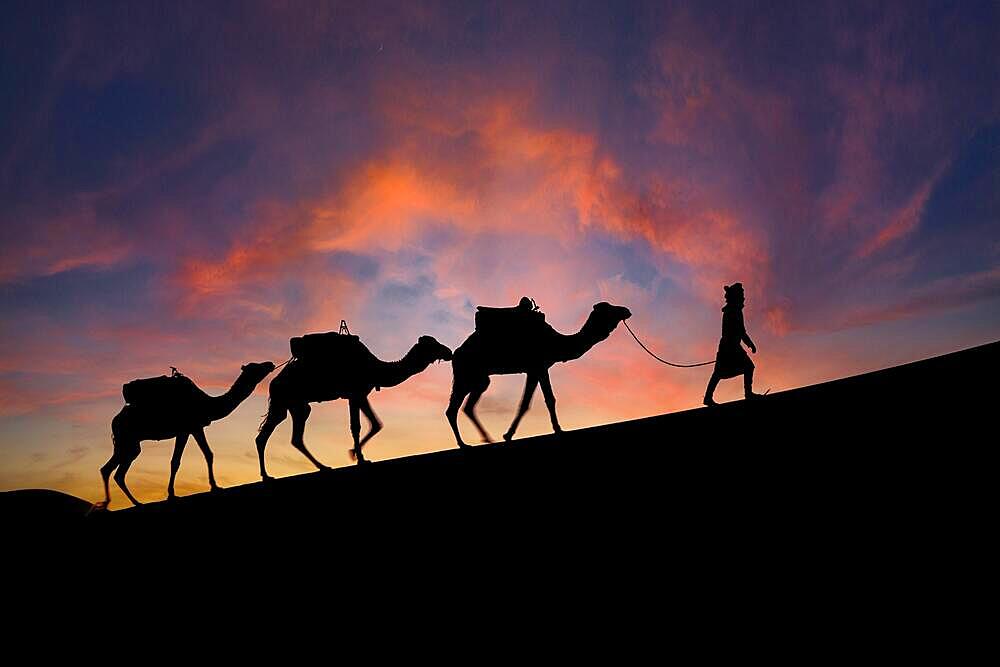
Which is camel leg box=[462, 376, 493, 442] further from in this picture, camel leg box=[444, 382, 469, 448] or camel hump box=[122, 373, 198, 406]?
camel hump box=[122, 373, 198, 406]

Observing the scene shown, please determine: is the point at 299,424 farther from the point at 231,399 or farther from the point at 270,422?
the point at 231,399

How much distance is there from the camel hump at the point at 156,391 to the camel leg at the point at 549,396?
6817mm

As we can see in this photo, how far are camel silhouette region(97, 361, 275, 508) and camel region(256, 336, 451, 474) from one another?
1507mm

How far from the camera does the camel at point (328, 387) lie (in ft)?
31.9

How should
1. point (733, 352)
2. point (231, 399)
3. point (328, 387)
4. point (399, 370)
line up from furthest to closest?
point (231, 399), point (399, 370), point (328, 387), point (733, 352)

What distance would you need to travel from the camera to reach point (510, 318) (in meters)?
9.42

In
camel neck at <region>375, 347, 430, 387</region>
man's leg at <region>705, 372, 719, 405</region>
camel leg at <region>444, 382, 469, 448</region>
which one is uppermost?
camel neck at <region>375, 347, 430, 387</region>

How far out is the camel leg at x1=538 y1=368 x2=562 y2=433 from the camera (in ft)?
28.8

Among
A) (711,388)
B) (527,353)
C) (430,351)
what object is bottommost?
(711,388)

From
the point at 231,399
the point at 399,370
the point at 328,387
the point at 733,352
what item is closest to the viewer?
the point at 733,352

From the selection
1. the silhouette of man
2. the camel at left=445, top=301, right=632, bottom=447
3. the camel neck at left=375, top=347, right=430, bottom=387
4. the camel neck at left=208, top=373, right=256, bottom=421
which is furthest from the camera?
the camel neck at left=208, top=373, right=256, bottom=421

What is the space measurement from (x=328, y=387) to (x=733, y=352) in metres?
6.46

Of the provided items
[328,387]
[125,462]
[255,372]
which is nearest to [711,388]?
[328,387]

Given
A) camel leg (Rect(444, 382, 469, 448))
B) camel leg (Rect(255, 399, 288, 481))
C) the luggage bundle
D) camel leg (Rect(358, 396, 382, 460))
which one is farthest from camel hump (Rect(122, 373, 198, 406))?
camel leg (Rect(444, 382, 469, 448))
